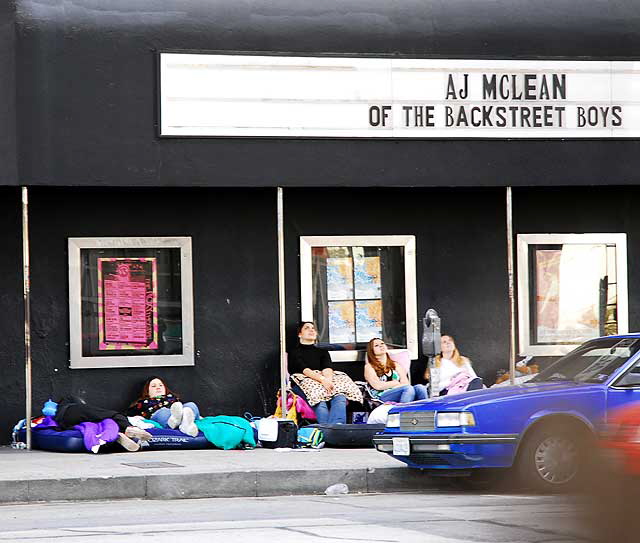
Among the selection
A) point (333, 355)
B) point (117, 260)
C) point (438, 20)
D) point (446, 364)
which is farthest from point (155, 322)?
point (438, 20)

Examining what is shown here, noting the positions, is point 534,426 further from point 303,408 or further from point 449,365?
point 449,365

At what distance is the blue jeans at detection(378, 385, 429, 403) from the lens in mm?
16016

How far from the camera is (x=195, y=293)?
54.4 ft

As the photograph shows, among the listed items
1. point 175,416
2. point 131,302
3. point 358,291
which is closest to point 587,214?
point 358,291

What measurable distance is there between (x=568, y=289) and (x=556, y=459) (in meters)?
5.57

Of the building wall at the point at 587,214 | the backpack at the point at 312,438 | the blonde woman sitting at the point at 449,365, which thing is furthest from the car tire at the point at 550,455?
the building wall at the point at 587,214

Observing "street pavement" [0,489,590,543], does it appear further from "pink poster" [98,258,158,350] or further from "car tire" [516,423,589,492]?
"pink poster" [98,258,158,350]

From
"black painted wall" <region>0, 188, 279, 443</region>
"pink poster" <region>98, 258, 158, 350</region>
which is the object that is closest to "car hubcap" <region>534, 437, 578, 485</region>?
"black painted wall" <region>0, 188, 279, 443</region>

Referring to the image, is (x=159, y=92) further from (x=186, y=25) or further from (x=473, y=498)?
(x=473, y=498)

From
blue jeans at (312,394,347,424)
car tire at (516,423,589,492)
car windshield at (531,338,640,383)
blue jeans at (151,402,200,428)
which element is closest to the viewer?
car tire at (516,423,589,492)

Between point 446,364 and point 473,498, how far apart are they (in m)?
4.80

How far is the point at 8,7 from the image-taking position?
1467 centimetres

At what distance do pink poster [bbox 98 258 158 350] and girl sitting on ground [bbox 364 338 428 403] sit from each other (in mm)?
2646

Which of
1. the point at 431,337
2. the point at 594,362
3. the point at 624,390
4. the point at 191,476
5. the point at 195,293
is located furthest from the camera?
the point at 195,293
